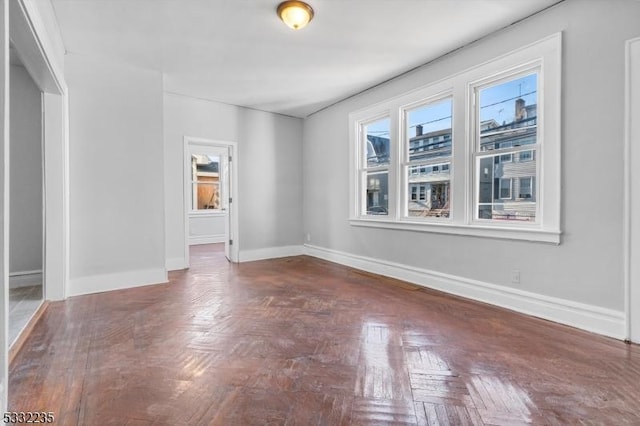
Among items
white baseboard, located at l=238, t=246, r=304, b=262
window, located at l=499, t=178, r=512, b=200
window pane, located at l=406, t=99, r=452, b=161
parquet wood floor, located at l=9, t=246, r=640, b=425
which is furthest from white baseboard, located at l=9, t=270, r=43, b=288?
window, located at l=499, t=178, r=512, b=200

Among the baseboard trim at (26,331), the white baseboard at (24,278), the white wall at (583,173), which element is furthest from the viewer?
the white baseboard at (24,278)

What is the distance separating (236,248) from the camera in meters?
5.76

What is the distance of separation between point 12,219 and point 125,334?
118 inches

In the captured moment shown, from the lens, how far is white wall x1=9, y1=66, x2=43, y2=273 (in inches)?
165

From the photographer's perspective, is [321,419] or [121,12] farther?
[121,12]

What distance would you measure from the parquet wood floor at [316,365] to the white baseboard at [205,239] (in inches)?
182

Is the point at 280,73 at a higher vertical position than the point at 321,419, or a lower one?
higher

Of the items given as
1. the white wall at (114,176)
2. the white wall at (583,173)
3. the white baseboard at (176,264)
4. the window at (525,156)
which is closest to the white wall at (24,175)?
the white wall at (114,176)

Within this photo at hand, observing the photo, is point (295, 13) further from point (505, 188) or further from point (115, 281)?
point (115, 281)

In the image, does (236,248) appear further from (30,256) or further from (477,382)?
(477,382)

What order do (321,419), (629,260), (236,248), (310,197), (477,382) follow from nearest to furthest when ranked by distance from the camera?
(321,419) → (477,382) → (629,260) → (236,248) → (310,197)

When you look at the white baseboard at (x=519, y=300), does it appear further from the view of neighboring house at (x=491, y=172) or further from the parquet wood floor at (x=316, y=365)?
the view of neighboring house at (x=491, y=172)

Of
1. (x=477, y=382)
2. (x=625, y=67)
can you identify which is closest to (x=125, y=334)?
(x=477, y=382)

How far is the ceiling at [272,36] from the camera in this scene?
112 inches
